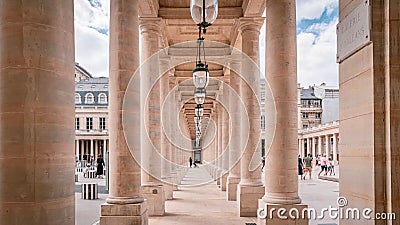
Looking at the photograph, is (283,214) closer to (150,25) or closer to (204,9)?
(204,9)

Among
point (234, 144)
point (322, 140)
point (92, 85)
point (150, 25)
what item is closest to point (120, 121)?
point (150, 25)

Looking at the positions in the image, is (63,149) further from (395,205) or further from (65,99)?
(395,205)

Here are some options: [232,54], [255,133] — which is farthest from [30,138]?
[232,54]

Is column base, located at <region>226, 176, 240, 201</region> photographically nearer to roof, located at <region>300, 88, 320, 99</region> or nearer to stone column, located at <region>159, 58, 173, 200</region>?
stone column, located at <region>159, 58, 173, 200</region>

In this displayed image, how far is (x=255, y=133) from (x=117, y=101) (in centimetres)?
825

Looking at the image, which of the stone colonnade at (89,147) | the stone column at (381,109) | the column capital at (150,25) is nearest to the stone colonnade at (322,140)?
the stone colonnade at (89,147)

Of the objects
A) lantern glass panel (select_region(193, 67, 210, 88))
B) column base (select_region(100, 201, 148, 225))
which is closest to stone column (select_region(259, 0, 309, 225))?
column base (select_region(100, 201, 148, 225))

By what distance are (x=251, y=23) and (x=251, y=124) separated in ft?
14.6

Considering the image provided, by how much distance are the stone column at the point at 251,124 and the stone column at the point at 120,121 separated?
6.93 metres

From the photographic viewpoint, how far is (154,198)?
18.9 m

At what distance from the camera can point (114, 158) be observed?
12.5 metres

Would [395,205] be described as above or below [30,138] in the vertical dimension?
below

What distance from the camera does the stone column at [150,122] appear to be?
19006 mm

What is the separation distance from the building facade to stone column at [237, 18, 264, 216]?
250 ft
